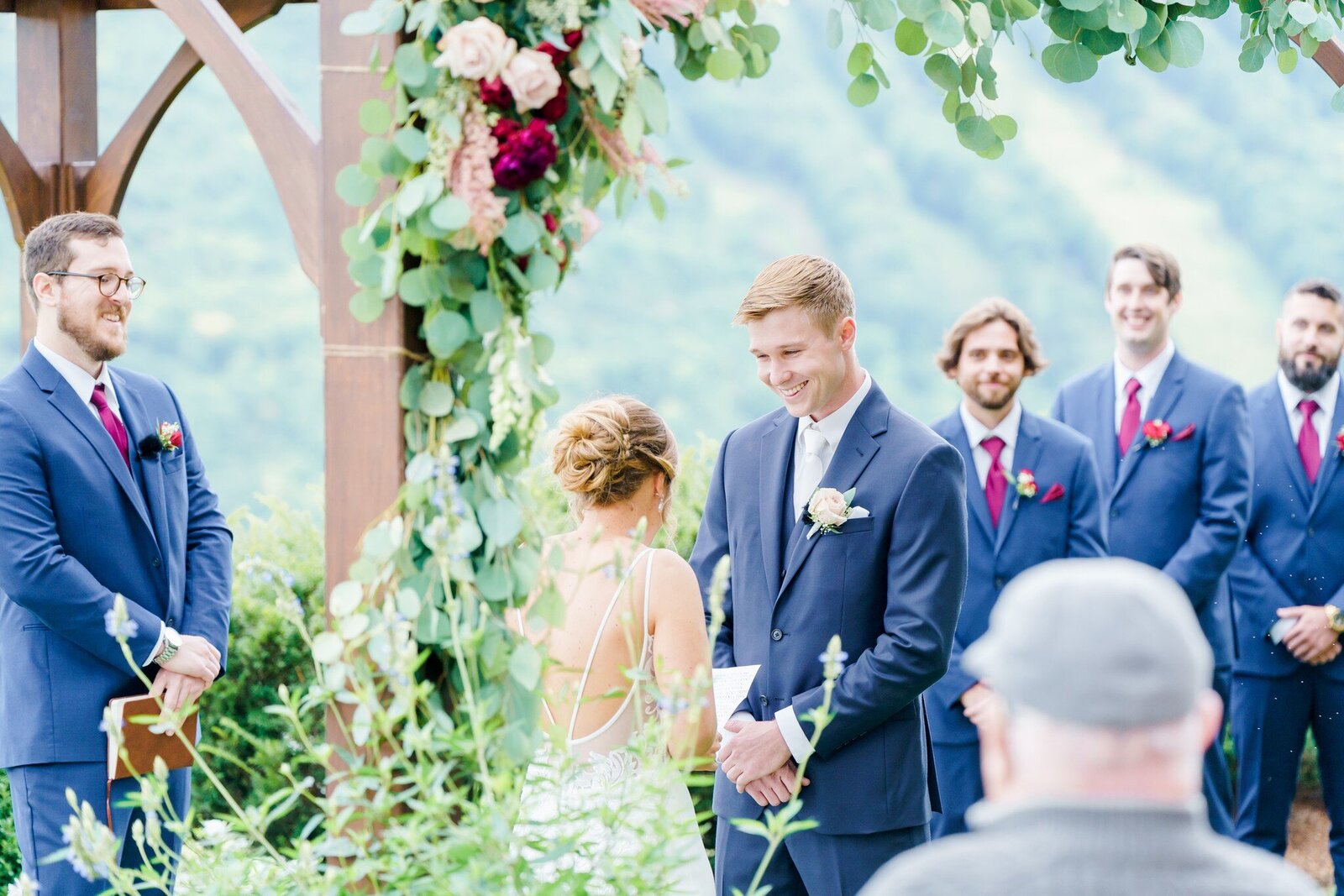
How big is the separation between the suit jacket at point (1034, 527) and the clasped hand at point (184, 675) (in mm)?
2430

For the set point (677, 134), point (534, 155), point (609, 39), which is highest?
point (677, 134)

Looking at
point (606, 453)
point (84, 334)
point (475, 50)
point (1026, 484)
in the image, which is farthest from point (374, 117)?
point (1026, 484)

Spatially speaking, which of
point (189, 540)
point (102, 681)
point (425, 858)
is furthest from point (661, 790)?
point (189, 540)

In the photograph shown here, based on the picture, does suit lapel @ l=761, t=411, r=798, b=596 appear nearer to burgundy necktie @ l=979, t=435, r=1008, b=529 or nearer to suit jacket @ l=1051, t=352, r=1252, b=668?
burgundy necktie @ l=979, t=435, r=1008, b=529

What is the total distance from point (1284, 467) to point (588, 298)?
8.02m

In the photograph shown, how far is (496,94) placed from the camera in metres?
1.96

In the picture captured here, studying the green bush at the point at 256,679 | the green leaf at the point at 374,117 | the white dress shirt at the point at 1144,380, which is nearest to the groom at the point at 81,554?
the green bush at the point at 256,679

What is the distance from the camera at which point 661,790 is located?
6.21 feet

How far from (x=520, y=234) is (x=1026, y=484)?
319 centimetres

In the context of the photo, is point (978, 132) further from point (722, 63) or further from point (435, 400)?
point (435, 400)

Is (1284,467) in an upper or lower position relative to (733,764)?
upper

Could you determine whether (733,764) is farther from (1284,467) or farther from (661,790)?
(1284,467)

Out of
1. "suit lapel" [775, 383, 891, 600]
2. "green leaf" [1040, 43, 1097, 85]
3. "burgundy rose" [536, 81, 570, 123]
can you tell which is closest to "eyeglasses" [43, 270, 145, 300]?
"suit lapel" [775, 383, 891, 600]

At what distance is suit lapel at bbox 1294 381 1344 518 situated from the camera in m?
5.21
